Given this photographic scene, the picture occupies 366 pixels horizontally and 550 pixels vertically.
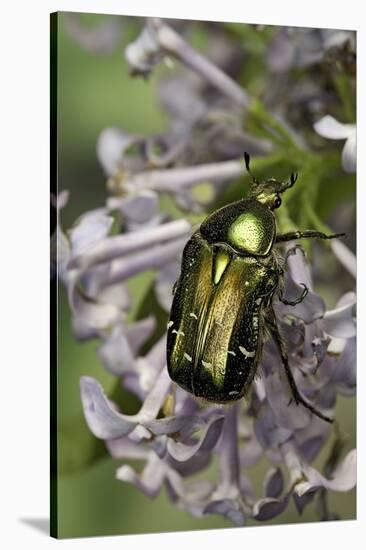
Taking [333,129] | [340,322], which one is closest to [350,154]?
[333,129]

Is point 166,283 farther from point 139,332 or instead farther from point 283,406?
point 283,406

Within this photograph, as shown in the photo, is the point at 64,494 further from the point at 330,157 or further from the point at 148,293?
the point at 330,157

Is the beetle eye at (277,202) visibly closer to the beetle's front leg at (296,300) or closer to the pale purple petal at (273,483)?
the beetle's front leg at (296,300)

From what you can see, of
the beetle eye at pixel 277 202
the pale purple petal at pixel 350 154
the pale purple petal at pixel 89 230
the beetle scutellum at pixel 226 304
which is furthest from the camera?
the pale purple petal at pixel 350 154

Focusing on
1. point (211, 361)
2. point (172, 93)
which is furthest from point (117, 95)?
point (211, 361)

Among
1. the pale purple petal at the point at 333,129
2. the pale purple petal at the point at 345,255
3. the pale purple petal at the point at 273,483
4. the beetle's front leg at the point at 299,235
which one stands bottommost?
the pale purple petal at the point at 273,483

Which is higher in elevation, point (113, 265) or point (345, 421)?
point (113, 265)

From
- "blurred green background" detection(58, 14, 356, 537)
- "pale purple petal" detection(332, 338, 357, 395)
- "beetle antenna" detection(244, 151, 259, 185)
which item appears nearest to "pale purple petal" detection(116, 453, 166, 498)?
"blurred green background" detection(58, 14, 356, 537)

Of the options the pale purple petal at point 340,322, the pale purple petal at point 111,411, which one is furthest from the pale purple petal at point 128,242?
the pale purple petal at point 340,322
